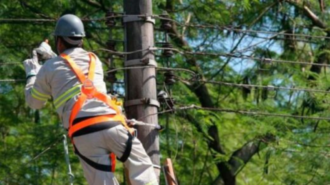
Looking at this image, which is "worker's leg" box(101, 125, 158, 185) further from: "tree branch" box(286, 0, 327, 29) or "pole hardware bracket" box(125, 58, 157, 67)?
"tree branch" box(286, 0, 327, 29)

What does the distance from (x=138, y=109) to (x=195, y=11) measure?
Answer: 6567 millimetres

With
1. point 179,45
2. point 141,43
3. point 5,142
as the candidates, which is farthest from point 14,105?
point 141,43

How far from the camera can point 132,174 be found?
7.86 m

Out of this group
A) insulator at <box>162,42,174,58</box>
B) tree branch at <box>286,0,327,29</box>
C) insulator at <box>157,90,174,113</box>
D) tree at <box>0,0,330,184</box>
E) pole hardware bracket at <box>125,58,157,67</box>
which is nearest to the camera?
pole hardware bracket at <box>125,58,157,67</box>

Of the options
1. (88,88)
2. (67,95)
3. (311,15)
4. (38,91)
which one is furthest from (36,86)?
(311,15)

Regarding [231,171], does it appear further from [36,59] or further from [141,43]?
[36,59]

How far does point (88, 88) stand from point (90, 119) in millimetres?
255

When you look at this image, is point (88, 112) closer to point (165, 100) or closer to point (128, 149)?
point (128, 149)

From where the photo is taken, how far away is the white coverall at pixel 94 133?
7762 millimetres

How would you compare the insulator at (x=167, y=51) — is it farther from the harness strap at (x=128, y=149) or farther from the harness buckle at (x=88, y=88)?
the harness strap at (x=128, y=149)

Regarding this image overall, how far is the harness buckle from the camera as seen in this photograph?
780 cm

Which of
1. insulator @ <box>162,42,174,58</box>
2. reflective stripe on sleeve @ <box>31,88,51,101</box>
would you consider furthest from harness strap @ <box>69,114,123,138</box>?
insulator @ <box>162,42,174,58</box>

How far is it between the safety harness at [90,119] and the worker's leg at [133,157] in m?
0.04

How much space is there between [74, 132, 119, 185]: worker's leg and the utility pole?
4.00ft
